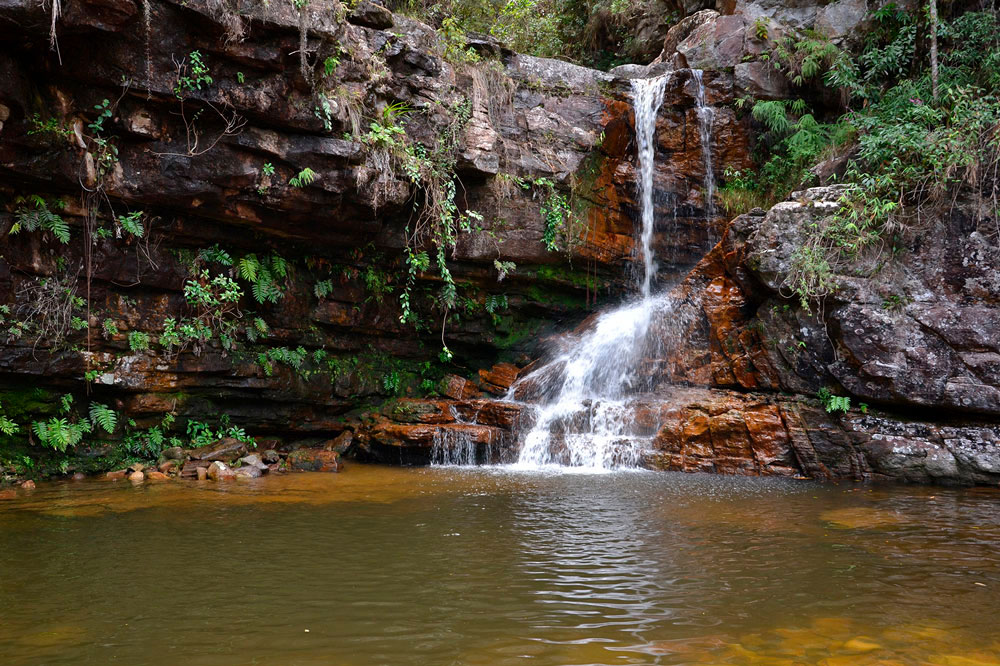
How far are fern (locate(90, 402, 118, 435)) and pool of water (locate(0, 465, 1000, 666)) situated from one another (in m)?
Answer: 2.41

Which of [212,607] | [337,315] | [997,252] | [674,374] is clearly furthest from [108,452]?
[997,252]

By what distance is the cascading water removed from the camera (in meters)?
9.83

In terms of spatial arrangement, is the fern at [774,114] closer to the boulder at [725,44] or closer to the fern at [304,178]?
the boulder at [725,44]

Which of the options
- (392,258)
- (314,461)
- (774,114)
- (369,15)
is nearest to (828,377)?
(774,114)

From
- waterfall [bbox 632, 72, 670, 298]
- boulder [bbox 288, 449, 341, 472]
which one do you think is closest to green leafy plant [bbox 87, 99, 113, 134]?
boulder [bbox 288, 449, 341, 472]

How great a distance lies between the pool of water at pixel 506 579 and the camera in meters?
3.28

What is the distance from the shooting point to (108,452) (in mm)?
9758

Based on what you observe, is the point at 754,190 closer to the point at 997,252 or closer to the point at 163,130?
the point at 997,252

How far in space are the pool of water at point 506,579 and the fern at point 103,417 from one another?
7.91ft

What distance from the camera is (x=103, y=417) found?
31.3 feet

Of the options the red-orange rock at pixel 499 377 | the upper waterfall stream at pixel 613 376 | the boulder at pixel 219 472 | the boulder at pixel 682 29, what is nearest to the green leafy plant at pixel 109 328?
the boulder at pixel 219 472

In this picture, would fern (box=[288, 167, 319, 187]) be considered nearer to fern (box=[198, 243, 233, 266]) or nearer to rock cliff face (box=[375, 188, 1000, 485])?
fern (box=[198, 243, 233, 266])

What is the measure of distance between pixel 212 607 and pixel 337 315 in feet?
28.0

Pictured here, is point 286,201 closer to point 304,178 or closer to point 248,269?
point 304,178
